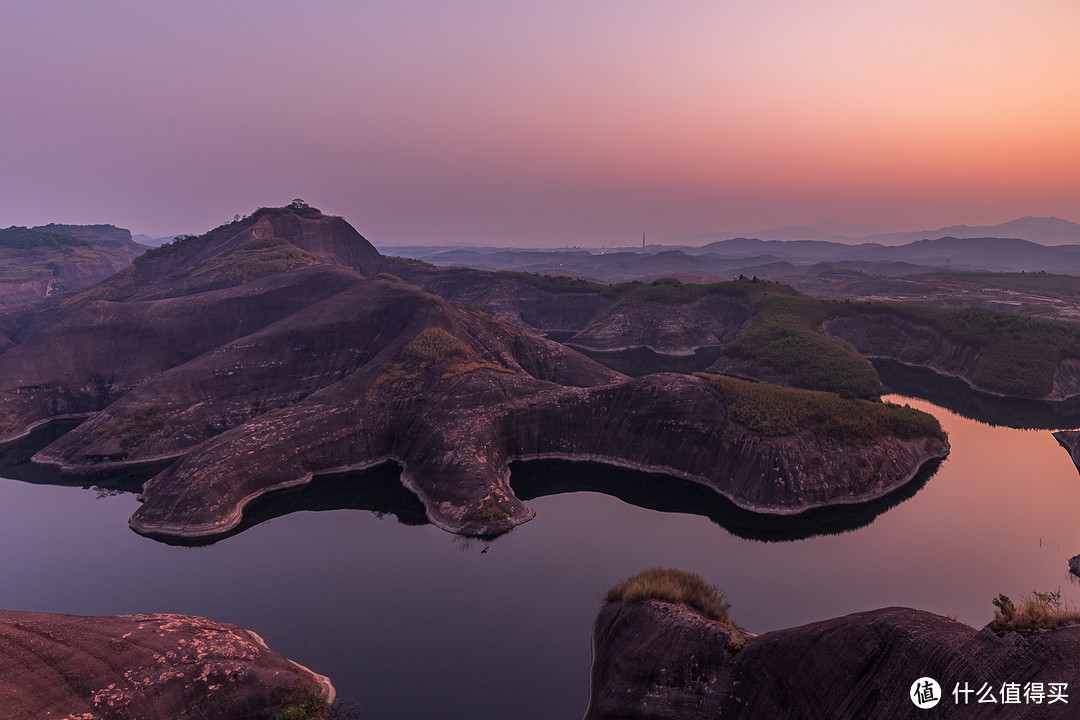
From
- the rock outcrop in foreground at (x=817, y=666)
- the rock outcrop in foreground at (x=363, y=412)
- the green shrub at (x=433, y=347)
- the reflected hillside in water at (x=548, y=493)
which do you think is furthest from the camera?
the green shrub at (x=433, y=347)

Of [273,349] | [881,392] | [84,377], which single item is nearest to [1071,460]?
[881,392]

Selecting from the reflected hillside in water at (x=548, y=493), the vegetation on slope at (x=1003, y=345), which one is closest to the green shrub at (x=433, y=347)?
the reflected hillside in water at (x=548, y=493)

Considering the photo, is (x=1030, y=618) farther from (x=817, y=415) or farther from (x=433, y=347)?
(x=433, y=347)

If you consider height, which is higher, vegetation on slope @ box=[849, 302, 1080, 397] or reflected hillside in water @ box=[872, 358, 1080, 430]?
vegetation on slope @ box=[849, 302, 1080, 397]

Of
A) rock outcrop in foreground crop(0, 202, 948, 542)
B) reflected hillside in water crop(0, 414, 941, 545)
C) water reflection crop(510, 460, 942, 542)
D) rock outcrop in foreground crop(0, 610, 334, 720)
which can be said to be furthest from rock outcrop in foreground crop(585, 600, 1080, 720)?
reflected hillside in water crop(0, 414, 941, 545)

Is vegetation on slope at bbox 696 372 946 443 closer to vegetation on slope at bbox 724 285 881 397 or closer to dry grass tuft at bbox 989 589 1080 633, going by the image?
vegetation on slope at bbox 724 285 881 397

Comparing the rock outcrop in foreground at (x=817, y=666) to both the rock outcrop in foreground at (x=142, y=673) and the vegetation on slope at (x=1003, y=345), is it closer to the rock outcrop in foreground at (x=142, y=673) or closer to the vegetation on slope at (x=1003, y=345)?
the rock outcrop in foreground at (x=142, y=673)
